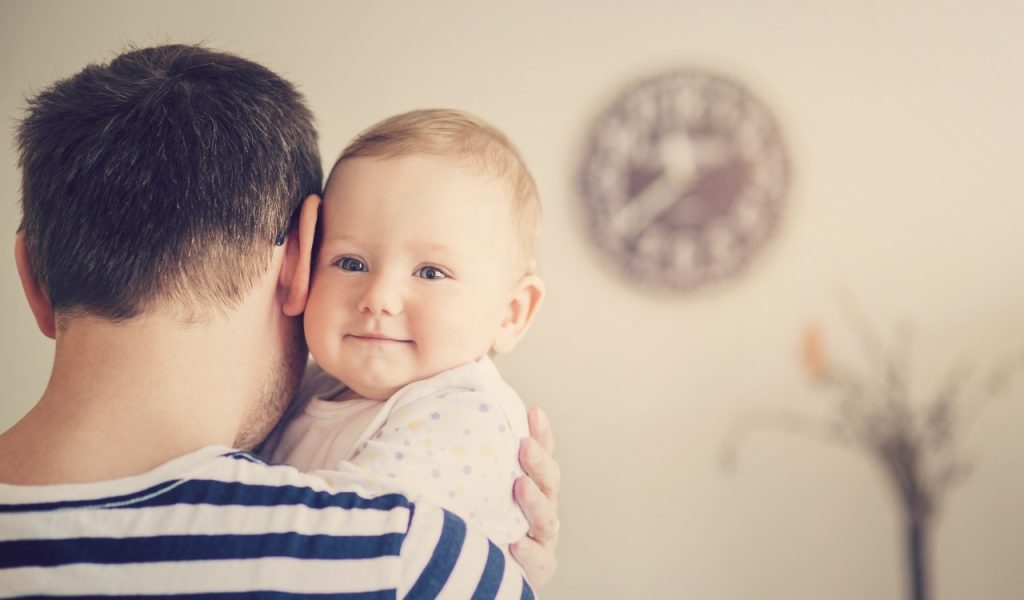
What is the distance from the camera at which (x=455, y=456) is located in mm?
861

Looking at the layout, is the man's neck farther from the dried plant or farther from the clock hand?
the dried plant

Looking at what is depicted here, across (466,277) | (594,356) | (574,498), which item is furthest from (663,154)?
(466,277)

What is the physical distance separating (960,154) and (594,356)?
151 cm

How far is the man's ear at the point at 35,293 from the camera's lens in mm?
791

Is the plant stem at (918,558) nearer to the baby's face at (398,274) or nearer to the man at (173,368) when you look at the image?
the baby's face at (398,274)

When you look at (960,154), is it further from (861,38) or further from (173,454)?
(173,454)

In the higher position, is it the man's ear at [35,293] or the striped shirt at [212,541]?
the man's ear at [35,293]

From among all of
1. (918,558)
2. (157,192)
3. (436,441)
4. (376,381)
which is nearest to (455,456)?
(436,441)

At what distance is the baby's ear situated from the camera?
1144mm

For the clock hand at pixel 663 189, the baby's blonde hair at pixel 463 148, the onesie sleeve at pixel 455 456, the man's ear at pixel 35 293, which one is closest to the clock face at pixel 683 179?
the clock hand at pixel 663 189

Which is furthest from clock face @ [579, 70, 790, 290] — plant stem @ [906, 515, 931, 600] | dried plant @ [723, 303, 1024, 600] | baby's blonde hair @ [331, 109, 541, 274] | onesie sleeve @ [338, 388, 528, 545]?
onesie sleeve @ [338, 388, 528, 545]

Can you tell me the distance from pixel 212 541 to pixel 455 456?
0.31 meters

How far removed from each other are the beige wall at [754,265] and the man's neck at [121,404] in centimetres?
220

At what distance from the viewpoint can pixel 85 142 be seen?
72 centimetres
